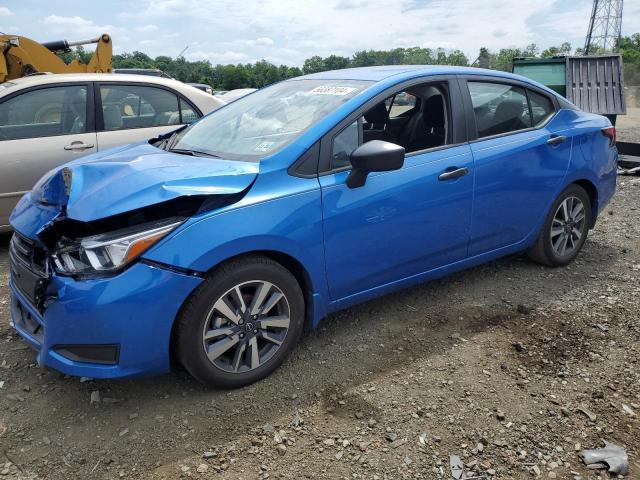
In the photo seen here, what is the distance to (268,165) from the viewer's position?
2.95 m

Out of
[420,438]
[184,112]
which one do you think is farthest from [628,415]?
[184,112]

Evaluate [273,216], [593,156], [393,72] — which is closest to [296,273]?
[273,216]

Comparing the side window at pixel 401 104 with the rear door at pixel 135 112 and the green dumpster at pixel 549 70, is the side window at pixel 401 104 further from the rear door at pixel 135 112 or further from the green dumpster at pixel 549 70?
the green dumpster at pixel 549 70

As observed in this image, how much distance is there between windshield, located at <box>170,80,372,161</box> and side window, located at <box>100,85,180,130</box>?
189 centimetres

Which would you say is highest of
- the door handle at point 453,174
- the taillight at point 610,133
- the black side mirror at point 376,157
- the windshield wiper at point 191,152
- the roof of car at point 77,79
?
the roof of car at point 77,79

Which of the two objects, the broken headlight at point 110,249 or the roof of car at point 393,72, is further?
the roof of car at point 393,72

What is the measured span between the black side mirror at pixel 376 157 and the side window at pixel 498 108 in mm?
1050

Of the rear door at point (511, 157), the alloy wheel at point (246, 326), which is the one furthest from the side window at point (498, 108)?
the alloy wheel at point (246, 326)

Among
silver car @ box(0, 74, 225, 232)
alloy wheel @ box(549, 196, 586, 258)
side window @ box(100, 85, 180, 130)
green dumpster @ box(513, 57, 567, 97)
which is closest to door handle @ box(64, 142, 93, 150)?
silver car @ box(0, 74, 225, 232)

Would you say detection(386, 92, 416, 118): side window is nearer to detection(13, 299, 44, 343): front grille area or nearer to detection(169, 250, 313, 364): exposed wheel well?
detection(169, 250, 313, 364): exposed wheel well

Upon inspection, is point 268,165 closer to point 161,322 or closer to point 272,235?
point 272,235

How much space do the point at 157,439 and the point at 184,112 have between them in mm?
4086

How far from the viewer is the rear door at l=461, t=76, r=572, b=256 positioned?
3.77 m

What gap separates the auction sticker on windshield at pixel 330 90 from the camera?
3.41m
